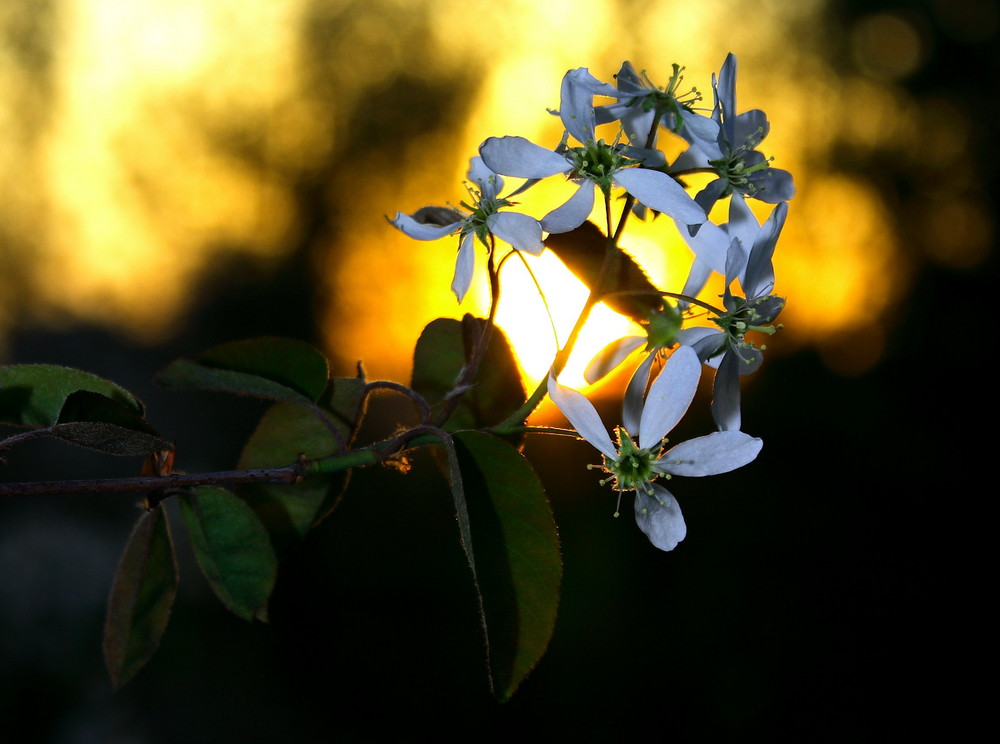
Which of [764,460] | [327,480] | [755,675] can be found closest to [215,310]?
[764,460]

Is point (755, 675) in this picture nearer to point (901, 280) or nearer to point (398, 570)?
point (398, 570)

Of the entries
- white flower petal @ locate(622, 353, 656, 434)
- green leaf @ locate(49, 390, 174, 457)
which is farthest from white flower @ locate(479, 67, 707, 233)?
green leaf @ locate(49, 390, 174, 457)

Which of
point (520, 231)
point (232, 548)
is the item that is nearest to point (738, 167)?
point (520, 231)

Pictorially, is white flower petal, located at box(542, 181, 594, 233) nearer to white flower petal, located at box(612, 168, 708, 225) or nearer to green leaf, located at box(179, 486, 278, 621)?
white flower petal, located at box(612, 168, 708, 225)

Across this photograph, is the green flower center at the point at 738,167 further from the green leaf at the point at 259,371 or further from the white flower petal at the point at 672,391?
the green leaf at the point at 259,371

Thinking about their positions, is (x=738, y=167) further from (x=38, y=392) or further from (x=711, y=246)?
(x=38, y=392)

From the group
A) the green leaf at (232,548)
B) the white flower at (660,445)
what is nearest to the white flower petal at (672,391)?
the white flower at (660,445)
